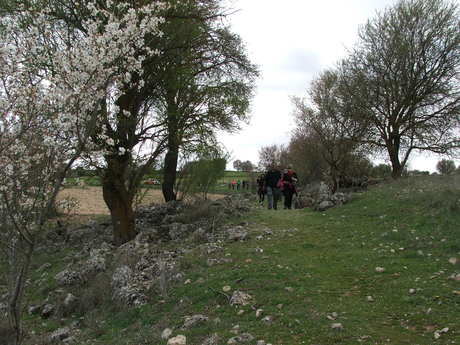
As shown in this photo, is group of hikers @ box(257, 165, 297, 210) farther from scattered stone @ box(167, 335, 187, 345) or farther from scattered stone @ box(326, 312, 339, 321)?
scattered stone @ box(167, 335, 187, 345)

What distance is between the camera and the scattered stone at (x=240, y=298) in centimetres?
616

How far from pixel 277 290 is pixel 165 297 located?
2.13m

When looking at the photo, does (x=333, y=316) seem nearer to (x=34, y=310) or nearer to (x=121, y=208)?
(x=34, y=310)

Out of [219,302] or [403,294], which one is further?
[219,302]

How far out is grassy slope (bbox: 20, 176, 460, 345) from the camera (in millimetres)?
4938

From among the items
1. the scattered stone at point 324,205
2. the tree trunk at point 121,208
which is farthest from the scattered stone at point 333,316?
the scattered stone at point 324,205

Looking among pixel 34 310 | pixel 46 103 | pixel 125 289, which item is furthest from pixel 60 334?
pixel 46 103

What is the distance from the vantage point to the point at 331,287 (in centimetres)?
632

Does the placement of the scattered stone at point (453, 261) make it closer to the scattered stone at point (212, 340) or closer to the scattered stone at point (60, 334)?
the scattered stone at point (212, 340)

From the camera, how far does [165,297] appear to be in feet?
23.5

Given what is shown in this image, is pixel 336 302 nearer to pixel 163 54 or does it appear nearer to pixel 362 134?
pixel 163 54

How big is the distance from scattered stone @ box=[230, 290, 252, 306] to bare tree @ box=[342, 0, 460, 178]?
1722 cm

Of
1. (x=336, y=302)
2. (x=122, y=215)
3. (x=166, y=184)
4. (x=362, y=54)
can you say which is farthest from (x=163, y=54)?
(x=362, y=54)

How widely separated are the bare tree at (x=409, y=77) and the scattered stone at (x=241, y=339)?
18387mm
